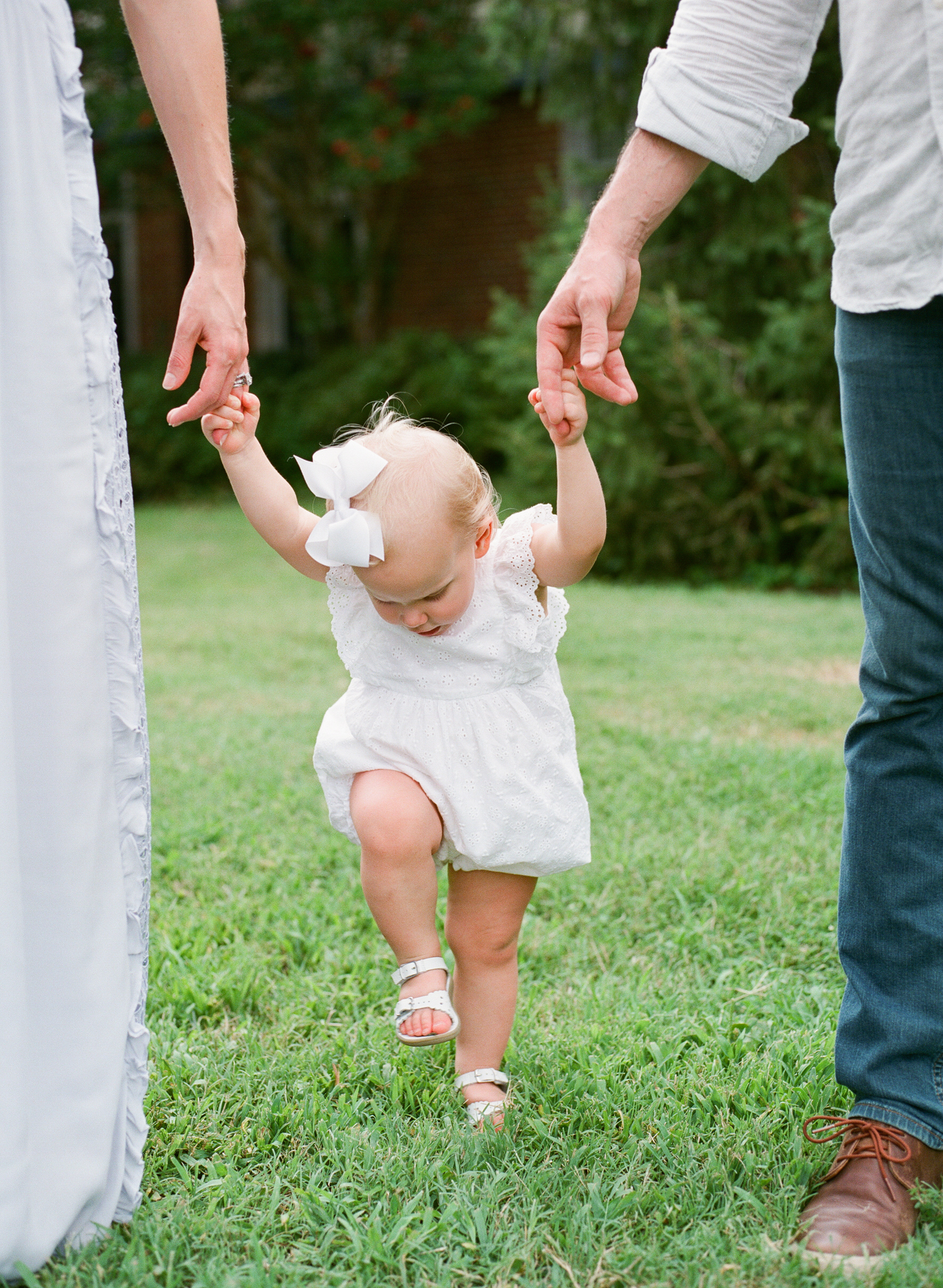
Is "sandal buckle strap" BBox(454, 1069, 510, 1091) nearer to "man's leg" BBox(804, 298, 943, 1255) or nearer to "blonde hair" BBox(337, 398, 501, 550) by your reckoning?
"man's leg" BBox(804, 298, 943, 1255)

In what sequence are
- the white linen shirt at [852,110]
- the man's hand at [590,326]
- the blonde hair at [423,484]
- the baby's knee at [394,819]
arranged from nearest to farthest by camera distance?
the white linen shirt at [852,110] < the man's hand at [590,326] < the blonde hair at [423,484] < the baby's knee at [394,819]

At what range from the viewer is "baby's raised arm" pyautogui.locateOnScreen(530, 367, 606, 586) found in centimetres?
187

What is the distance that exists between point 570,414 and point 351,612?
53cm

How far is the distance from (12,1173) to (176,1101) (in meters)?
0.59

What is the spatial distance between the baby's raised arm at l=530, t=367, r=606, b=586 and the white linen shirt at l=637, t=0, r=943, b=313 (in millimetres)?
406

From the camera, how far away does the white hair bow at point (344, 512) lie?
6.25ft

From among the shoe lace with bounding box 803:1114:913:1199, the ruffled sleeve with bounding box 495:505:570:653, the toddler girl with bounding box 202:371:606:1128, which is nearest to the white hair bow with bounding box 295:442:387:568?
the toddler girl with bounding box 202:371:606:1128

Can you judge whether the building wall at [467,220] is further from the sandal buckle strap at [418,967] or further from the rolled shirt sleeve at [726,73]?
the sandal buckle strap at [418,967]

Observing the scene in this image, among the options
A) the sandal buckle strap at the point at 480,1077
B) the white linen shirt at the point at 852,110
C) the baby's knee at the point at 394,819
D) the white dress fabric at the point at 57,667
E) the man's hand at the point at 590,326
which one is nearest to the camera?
the white dress fabric at the point at 57,667

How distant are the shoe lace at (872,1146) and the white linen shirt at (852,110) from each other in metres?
1.14

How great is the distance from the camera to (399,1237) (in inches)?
69.4

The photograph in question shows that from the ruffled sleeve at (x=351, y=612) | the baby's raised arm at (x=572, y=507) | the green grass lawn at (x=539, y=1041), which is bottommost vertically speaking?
the green grass lawn at (x=539, y=1041)

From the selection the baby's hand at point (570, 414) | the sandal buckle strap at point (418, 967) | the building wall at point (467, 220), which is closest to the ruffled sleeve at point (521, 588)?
the baby's hand at point (570, 414)

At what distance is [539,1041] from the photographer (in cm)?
241
